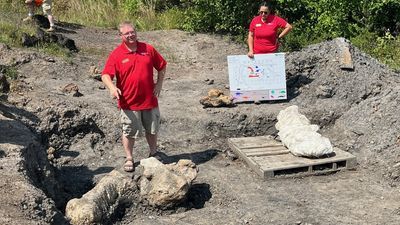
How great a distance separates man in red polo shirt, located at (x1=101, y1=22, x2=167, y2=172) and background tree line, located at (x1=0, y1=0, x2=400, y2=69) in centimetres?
619

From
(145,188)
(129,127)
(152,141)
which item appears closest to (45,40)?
(152,141)

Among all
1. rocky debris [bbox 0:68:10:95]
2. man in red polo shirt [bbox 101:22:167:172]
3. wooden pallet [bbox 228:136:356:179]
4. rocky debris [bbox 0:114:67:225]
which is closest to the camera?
rocky debris [bbox 0:114:67:225]

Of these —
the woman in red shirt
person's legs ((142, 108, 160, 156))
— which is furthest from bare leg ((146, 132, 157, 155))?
the woman in red shirt

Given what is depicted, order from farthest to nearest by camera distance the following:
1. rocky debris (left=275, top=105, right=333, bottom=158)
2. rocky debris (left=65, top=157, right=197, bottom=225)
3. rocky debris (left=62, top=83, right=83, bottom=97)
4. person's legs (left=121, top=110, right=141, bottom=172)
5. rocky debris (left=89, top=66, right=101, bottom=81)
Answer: rocky debris (left=89, top=66, right=101, bottom=81), rocky debris (left=62, top=83, right=83, bottom=97), rocky debris (left=275, top=105, right=333, bottom=158), person's legs (left=121, top=110, right=141, bottom=172), rocky debris (left=65, top=157, right=197, bottom=225)

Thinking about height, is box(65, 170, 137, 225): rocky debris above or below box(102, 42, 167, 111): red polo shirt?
below

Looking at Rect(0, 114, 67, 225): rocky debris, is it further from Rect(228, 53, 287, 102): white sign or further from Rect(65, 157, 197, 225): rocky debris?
Rect(228, 53, 287, 102): white sign

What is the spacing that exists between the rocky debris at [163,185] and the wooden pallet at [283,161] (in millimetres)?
1050

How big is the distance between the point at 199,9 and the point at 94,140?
6.84 m

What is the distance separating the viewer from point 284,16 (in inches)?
500

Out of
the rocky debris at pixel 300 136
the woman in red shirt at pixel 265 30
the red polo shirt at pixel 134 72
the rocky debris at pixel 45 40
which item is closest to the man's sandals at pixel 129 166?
the red polo shirt at pixel 134 72

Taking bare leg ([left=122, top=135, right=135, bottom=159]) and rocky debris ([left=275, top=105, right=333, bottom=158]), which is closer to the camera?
bare leg ([left=122, top=135, right=135, bottom=159])

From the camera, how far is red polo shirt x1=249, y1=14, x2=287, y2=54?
754 centimetres

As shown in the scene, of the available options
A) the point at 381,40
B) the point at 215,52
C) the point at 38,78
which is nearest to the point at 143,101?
the point at 38,78

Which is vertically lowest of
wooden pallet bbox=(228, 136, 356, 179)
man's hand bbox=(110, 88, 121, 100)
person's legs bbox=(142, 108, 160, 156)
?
wooden pallet bbox=(228, 136, 356, 179)
